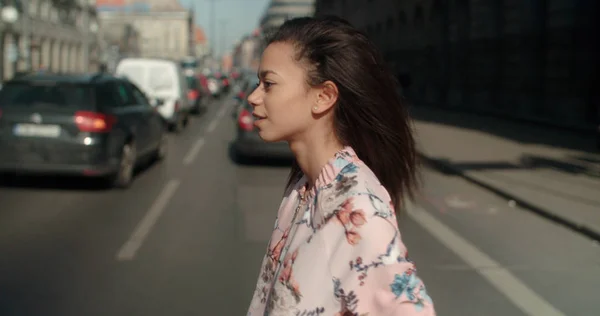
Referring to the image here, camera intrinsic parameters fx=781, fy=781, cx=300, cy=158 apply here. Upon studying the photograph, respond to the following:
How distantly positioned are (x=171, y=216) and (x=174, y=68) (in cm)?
1393

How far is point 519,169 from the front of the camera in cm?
1341

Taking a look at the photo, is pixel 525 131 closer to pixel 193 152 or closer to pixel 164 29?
pixel 193 152

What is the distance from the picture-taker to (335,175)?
5.74 ft

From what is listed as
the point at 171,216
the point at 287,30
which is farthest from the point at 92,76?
the point at 287,30

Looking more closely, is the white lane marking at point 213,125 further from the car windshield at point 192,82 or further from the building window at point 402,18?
the building window at point 402,18

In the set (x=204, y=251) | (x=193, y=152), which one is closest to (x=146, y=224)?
(x=204, y=251)

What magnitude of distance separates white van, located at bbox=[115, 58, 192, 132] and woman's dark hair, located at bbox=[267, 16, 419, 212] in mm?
19955

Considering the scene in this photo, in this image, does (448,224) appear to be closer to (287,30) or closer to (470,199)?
(470,199)

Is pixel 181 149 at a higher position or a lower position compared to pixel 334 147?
lower

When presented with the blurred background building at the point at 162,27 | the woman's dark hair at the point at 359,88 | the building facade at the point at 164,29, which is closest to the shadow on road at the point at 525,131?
the woman's dark hair at the point at 359,88

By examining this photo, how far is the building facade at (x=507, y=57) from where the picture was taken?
2100 cm

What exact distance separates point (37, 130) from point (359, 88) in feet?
30.3

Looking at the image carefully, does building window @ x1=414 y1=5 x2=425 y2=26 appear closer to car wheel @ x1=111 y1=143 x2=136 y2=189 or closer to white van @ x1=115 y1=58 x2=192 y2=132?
white van @ x1=115 y1=58 x2=192 y2=132

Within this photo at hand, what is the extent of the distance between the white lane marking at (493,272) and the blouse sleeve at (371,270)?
3.92m
